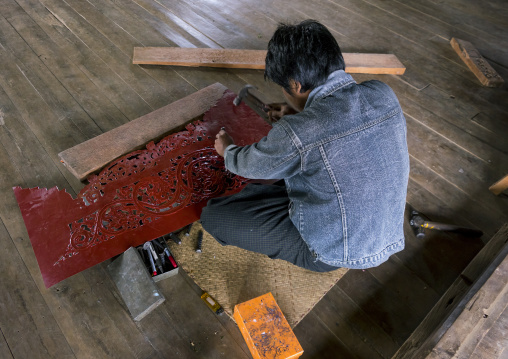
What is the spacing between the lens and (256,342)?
149 centimetres

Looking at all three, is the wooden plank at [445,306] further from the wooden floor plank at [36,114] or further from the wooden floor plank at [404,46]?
the wooden floor plank at [36,114]

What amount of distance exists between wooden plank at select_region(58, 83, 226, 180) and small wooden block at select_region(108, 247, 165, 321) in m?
0.59

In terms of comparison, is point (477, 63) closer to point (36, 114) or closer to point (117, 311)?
point (117, 311)

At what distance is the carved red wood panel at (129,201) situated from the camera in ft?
5.50

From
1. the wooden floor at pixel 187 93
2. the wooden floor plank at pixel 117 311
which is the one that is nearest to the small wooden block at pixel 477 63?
the wooden floor at pixel 187 93

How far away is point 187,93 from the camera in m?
2.66

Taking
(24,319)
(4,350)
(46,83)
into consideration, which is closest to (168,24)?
(46,83)

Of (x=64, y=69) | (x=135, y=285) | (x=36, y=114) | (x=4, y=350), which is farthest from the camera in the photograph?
(x=64, y=69)

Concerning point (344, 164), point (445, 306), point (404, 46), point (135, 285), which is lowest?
point (135, 285)

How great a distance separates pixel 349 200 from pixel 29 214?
1.62m

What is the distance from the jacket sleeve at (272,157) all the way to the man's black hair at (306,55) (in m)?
0.24

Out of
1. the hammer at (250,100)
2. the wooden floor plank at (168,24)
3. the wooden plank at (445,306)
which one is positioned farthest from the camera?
the wooden floor plank at (168,24)

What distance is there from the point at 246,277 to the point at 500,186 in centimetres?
177

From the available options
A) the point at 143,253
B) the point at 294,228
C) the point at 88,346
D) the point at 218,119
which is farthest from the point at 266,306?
the point at 218,119
